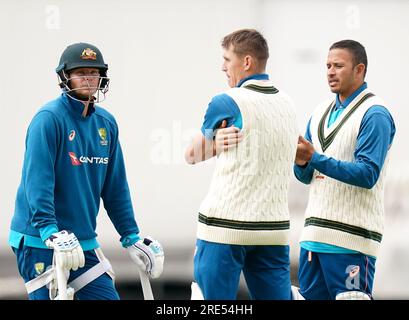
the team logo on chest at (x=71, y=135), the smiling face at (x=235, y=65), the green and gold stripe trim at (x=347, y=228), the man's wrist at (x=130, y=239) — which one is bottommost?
the man's wrist at (x=130, y=239)

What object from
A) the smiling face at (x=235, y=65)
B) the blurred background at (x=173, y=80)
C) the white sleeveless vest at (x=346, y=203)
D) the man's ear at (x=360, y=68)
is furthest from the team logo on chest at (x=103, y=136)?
the blurred background at (x=173, y=80)

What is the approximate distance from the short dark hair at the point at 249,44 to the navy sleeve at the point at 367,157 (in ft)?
2.11

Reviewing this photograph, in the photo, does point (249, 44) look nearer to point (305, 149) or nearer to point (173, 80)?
point (305, 149)

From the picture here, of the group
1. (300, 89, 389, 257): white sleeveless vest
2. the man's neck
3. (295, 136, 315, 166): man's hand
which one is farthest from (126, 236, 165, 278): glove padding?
the man's neck

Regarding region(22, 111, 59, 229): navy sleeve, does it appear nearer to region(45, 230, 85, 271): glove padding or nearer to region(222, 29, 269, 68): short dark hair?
region(45, 230, 85, 271): glove padding

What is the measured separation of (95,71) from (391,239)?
3078mm

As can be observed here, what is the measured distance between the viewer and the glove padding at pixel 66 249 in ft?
18.4

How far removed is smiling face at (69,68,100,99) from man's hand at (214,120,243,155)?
2.62 ft

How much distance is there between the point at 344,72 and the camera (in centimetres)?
638

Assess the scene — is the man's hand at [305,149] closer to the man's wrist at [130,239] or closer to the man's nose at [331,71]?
the man's nose at [331,71]

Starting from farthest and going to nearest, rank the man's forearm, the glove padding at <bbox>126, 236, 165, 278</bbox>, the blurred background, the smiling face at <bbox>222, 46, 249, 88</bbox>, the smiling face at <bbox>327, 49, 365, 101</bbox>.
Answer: the blurred background, the smiling face at <bbox>327, 49, 365, 101</bbox>, the glove padding at <bbox>126, 236, 165, 278</bbox>, the smiling face at <bbox>222, 46, 249, 88</bbox>, the man's forearm

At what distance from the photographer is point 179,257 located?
8.16 m

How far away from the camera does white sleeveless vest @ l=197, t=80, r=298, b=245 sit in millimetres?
5602
